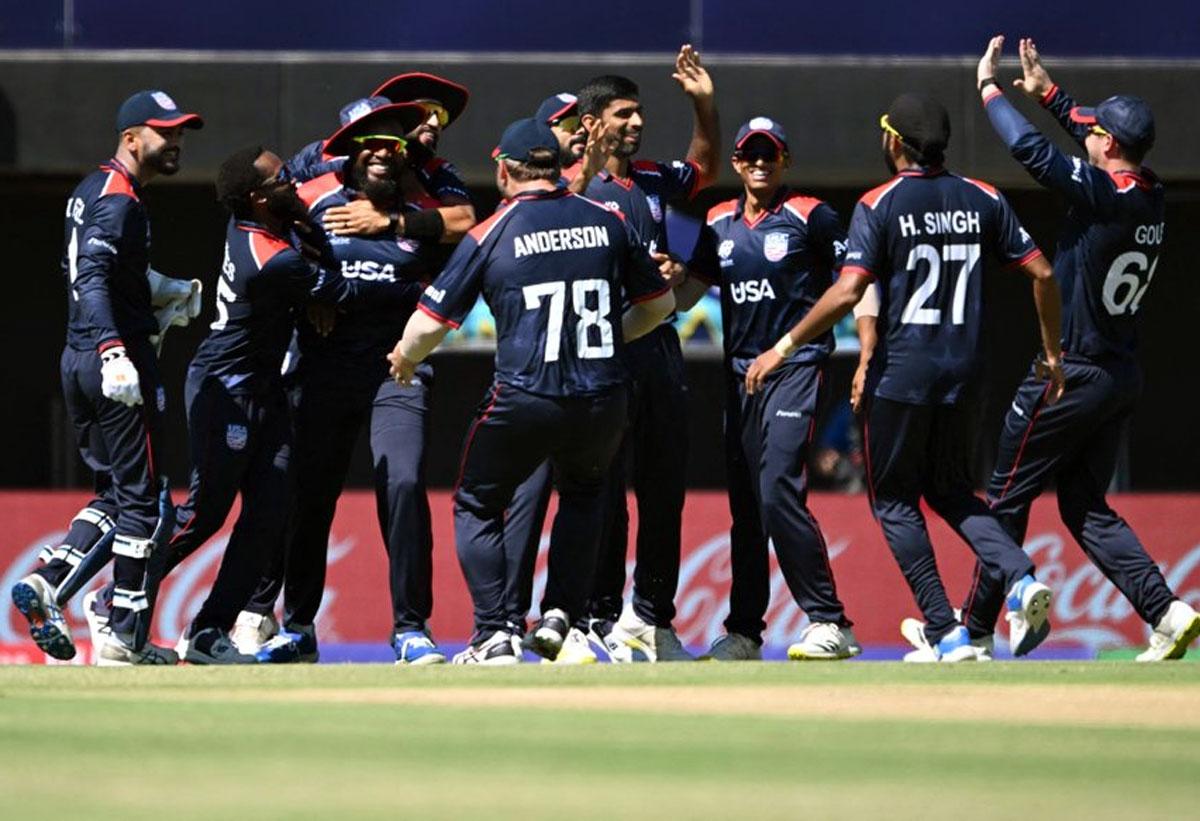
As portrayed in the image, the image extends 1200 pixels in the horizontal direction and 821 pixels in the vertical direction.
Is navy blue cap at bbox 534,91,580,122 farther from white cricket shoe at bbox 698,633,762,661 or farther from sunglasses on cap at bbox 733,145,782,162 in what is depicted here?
white cricket shoe at bbox 698,633,762,661

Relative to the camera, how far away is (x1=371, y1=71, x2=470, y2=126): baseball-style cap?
1086cm

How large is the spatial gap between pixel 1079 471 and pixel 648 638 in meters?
1.98

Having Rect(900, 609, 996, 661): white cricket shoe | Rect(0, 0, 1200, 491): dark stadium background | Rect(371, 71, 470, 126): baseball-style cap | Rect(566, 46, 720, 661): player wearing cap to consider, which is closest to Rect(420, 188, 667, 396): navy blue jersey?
Rect(566, 46, 720, 661): player wearing cap

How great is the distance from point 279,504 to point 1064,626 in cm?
628

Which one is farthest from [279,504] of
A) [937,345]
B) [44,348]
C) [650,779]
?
[44,348]

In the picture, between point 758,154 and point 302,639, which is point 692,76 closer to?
point 758,154

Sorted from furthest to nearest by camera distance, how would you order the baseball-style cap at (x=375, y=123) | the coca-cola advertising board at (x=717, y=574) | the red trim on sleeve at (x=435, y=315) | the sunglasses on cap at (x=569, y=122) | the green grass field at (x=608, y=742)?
the coca-cola advertising board at (x=717, y=574) → the sunglasses on cap at (x=569, y=122) → the baseball-style cap at (x=375, y=123) → the red trim on sleeve at (x=435, y=315) → the green grass field at (x=608, y=742)

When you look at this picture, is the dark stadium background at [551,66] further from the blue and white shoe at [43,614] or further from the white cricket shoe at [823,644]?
the blue and white shoe at [43,614]

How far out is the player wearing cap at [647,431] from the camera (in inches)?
406

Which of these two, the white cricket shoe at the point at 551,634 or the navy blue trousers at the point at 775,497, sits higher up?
the navy blue trousers at the point at 775,497

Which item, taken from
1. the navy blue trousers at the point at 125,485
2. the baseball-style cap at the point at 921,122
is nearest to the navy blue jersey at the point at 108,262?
the navy blue trousers at the point at 125,485

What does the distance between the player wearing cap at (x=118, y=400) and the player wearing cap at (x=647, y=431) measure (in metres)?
1.84

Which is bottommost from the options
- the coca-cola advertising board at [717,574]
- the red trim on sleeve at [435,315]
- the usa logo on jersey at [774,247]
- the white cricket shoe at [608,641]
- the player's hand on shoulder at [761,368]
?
the coca-cola advertising board at [717,574]

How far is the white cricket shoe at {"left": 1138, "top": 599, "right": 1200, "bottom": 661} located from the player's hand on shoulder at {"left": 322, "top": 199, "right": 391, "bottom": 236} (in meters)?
3.60
